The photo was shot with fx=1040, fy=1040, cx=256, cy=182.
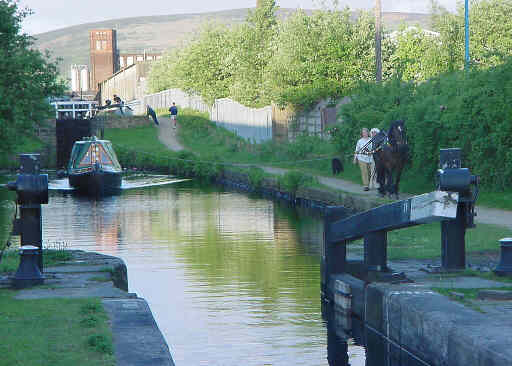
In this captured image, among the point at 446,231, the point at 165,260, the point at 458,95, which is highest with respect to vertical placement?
the point at 458,95

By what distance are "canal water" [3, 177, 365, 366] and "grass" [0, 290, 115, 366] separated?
124cm

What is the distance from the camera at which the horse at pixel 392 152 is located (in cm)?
2253

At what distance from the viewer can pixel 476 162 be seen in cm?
2284

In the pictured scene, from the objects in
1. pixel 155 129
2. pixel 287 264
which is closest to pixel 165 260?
pixel 287 264

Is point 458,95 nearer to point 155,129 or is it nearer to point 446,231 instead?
point 446,231

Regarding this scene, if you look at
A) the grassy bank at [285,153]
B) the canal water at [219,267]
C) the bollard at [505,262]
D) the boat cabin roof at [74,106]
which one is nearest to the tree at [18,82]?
the canal water at [219,267]

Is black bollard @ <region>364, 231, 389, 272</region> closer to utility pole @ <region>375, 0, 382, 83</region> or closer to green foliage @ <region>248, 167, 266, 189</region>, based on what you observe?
utility pole @ <region>375, 0, 382, 83</region>

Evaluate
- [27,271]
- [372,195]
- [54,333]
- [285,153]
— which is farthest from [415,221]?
[285,153]

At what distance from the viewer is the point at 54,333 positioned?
8.80 metres

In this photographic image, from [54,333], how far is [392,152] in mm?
14756

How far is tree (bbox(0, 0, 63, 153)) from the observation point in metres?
30.2

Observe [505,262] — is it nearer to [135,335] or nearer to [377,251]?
[377,251]

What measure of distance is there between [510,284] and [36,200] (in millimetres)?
5370

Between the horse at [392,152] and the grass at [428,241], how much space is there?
4681 mm
